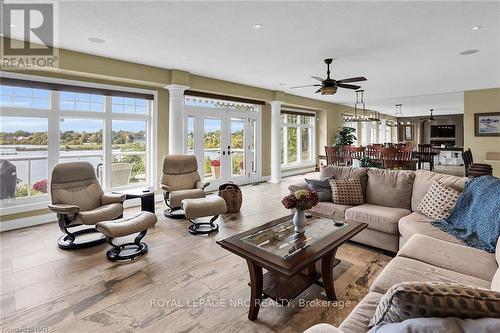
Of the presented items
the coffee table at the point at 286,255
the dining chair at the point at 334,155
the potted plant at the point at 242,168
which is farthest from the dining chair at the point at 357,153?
the coffee table at the point at 286,255

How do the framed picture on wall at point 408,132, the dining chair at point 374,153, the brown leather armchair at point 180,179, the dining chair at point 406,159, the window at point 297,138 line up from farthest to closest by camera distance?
1. the framed picture on wall at point 408,132
2. the window at point 297,138
3. the dining chair at point 374,153
4. the dining chair at point 406,159
5. the brown leather armchair at point 180,179

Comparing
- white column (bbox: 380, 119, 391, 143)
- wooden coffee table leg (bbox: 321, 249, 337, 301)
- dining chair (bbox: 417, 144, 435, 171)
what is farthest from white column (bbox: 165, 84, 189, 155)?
white column (bbox: 380, 119, 391, 143)

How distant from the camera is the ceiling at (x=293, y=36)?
272 cm

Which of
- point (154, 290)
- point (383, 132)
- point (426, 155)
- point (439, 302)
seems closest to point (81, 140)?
point (154, 290)

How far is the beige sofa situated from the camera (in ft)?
8.91

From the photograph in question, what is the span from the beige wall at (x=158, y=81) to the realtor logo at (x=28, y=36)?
190 mm

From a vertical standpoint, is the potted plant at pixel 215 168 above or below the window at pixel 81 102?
below

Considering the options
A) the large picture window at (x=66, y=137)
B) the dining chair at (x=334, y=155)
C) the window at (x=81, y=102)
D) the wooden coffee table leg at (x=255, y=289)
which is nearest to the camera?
the wooden coffee table leg at (x=255, y=289)

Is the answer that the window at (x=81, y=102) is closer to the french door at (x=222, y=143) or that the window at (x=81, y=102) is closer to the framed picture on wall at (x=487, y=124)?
the french door at (x=222, y=143)

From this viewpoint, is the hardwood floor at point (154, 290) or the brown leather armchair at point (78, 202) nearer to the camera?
the hardwood floor at point (154, 290)

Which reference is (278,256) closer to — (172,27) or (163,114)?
(172,27)

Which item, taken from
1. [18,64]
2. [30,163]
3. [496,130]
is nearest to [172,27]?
[18,64]

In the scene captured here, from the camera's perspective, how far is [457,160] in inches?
478

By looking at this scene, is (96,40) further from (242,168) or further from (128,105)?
(242,168)
